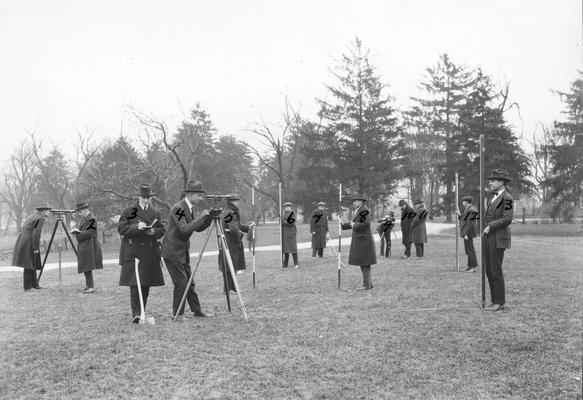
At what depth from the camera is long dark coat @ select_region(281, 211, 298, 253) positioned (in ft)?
48.3

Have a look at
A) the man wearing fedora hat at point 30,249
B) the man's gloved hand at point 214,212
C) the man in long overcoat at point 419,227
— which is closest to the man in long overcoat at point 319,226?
the man in long overcoat at point 419,227

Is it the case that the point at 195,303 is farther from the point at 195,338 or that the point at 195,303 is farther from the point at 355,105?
the point at 355,105

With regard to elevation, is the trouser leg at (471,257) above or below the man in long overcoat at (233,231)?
below

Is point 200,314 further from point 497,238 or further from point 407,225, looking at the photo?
point 407,225

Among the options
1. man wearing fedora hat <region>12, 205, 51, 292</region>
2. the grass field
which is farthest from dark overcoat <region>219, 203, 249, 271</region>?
man wearing fedora hat <region>12, 205, 51, 292</region>

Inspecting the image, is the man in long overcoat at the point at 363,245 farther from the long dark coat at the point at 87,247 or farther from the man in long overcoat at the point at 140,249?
the long dark coat at the point at 87,247

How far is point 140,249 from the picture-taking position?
7.54 metres

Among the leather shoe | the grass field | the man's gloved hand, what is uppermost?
the man's gloved hand

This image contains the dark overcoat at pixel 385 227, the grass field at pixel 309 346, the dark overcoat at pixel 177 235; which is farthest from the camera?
the dark overcoat at pixel 385 227

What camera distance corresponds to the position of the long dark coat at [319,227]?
54.9ft

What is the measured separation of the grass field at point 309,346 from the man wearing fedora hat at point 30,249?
132cm

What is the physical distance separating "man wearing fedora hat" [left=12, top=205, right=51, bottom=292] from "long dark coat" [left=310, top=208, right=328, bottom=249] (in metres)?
8.16

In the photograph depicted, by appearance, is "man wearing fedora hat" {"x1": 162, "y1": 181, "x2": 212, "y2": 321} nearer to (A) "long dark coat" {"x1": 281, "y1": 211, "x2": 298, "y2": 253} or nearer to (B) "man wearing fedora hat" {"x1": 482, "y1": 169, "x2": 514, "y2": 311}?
(B) "man wearing fedora hat" {"x1": 482, "y1": 169, "x2": 514, "y2": 311}

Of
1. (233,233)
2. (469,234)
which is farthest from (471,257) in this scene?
(233,233)
